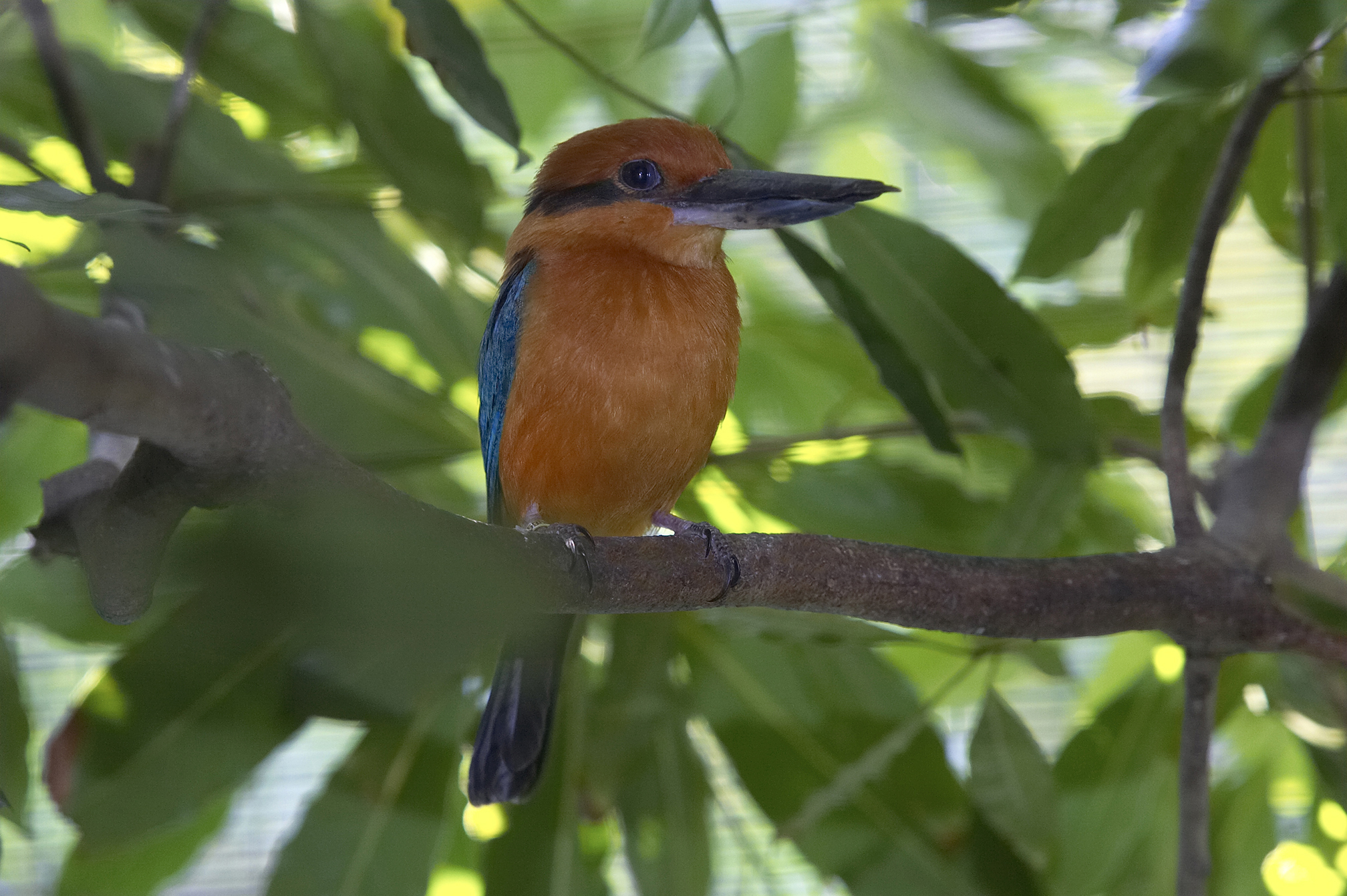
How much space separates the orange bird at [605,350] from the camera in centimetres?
107

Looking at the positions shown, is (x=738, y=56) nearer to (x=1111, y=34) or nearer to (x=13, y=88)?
(x=1111, y=34)

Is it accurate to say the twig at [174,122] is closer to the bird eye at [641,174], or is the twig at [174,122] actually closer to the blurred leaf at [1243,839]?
the bird eye at [641,174]

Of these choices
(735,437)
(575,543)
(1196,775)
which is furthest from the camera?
(735,437)

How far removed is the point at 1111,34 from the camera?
1.26m

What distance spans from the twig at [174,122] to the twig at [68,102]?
3 centimetres

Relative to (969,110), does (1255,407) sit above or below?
below

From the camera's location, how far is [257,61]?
127 centimetres

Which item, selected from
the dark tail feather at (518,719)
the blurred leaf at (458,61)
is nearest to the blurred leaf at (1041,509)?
the dark tail feather at (518,719)

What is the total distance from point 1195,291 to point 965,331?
226mm

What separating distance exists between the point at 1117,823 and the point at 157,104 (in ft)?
4.42

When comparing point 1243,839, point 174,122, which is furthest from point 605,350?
point 1243,839

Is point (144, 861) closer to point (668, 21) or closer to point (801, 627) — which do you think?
point (801, 627)

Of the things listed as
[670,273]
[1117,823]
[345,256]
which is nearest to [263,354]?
[345,256]

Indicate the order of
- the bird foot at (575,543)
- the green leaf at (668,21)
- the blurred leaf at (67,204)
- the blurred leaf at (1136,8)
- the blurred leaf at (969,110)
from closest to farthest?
1. the blurred leaf at (67,204)
2. the bird foot at (575,543)
3. the green leaf at (668,21)
4. the blurred leaf at (1136,8)
5. the blurred leaf at (969,110)
